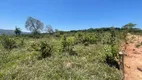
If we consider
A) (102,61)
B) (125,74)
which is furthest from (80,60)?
(125,74)

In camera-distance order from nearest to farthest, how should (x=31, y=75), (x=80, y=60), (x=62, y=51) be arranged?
(x=31, y=75) < (x=80, y=60) < (x=62, y=51)

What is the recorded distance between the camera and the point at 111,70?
727 centimetres

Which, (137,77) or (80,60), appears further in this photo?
(80,60)

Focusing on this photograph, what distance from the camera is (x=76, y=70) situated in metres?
6.93

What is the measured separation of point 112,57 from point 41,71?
149 inches

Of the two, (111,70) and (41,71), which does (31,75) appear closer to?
(41,71)

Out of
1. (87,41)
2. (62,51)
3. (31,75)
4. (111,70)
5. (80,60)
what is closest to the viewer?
(31,75)

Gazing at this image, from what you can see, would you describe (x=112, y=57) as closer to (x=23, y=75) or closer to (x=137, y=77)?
(x=137, y=77)

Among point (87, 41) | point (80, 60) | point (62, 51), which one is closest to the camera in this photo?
point (80, 60)

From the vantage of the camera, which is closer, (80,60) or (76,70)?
(76,70)

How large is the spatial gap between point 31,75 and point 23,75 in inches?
16.6

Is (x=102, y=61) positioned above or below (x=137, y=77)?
above

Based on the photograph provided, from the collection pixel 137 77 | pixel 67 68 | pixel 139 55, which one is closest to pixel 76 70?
pixel 67 68

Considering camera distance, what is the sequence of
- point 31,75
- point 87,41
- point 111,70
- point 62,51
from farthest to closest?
1. point 87,41
2. point 62,51
3. point 111,70
4. point 31,75
